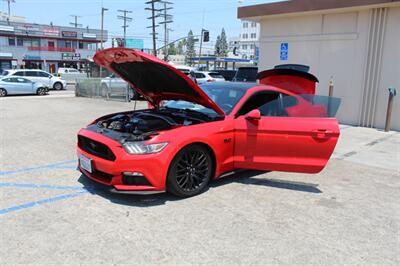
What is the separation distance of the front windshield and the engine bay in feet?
0.44

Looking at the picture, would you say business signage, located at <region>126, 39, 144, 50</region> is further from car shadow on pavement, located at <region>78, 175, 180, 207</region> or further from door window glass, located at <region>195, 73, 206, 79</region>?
car shadow on pavement, located at <region>78, 175, 180, 207</region>

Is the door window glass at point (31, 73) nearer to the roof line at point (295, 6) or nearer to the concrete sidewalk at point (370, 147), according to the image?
the roof line at point (295, 6)

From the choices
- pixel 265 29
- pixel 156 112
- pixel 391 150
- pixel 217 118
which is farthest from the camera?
pixel 265 29

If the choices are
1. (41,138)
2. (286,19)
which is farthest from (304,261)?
(286,19)

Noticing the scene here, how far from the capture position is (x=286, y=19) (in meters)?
12.2

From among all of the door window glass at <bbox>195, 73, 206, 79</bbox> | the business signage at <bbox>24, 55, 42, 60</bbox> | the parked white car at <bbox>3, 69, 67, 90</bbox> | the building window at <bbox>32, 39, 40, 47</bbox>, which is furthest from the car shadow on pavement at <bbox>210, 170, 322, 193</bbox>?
the building window at <bbox>32, 39, 40, 47</bbox>

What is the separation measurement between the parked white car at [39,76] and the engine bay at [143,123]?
19986 millimetres

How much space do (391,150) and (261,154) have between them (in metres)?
4.44

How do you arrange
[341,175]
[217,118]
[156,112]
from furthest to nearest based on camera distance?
[341,175] < [156,112] < [217,118]

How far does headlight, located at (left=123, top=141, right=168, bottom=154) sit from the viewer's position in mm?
3936

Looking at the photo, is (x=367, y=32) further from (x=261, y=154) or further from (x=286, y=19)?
(x=261, y=154)

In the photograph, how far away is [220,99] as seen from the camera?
202 inches

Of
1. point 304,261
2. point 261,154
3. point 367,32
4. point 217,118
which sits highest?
point 367,32

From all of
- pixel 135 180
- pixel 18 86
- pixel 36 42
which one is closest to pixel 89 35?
pixel 36 42
